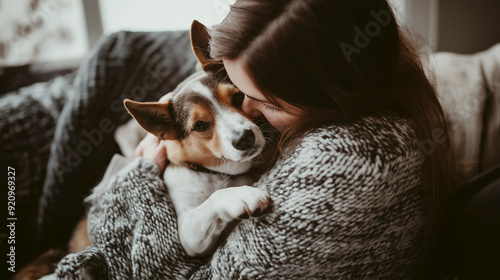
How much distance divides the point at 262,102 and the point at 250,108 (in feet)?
A: 0.41


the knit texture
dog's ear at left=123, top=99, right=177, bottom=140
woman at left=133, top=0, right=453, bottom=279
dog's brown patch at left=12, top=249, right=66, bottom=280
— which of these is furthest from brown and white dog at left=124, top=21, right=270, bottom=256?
dog's brown patch at left=12, top=249, right=66, bottom=280

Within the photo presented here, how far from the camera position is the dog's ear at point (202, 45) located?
103 centimetres

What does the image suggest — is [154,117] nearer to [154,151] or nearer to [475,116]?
[154,151]

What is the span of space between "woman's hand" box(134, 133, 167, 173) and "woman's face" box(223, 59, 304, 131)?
0.38 m

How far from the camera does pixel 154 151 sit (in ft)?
4.00

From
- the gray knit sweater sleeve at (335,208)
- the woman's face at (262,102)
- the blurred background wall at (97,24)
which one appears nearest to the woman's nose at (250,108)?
the woman's face at (262,102)

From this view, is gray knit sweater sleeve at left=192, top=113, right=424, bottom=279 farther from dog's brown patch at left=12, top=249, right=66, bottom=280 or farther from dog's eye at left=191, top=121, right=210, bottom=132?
dog's brown patch at left=12, top=249, right=66, bottom=280

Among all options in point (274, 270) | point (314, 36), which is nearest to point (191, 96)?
point (314, 36)

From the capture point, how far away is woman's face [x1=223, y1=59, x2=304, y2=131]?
884 mm

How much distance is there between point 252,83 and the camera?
2.87 feet

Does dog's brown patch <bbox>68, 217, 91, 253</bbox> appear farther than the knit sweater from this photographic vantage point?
Yes

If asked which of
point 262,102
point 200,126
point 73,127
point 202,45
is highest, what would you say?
point 202,45

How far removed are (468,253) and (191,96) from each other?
89 cm

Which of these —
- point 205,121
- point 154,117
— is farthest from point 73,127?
point 205,121
